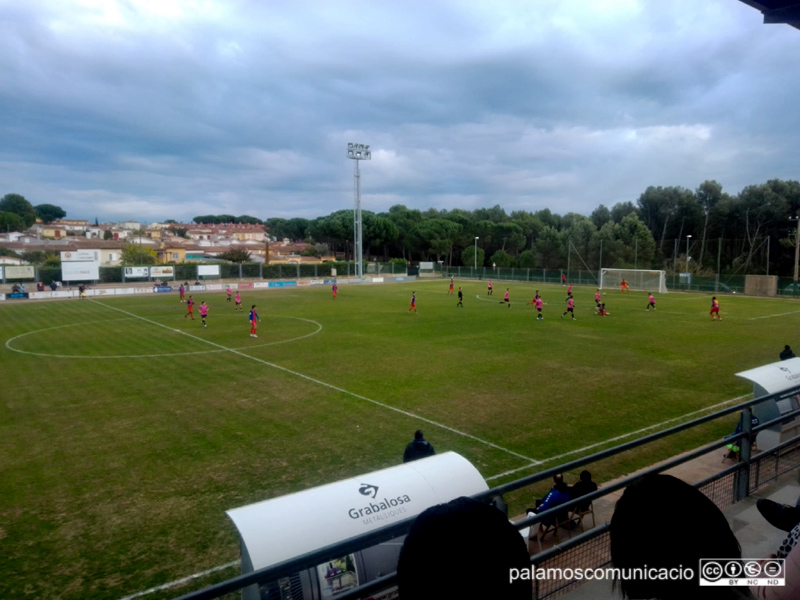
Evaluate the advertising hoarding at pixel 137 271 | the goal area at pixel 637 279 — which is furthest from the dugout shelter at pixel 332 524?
the advertising hoarding at pixel 137 271

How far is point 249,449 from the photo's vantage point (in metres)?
11.3

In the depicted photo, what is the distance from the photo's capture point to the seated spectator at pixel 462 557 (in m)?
1.55

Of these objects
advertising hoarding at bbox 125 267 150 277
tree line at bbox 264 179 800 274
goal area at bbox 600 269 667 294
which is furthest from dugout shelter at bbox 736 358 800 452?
advertising hoarding at bbox 125 267 150 277

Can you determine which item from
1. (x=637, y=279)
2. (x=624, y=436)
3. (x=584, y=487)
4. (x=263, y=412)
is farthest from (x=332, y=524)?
(x=637, y=279)

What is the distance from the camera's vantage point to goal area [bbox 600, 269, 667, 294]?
54041 millimetres

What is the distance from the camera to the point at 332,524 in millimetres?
5074

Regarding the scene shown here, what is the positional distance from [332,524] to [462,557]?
3854 millimetres

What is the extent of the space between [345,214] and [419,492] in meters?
105

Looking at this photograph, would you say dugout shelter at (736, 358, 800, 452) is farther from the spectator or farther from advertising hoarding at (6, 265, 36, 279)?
advertising hoarding at (6, 265, 36, 279)

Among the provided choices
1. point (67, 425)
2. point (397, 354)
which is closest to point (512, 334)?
point (397, 354)

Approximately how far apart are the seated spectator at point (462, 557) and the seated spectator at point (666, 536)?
0.37 m

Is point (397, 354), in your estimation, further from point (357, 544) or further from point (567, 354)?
point (357, 544)

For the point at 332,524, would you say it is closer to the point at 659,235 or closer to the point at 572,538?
the point at 572,538

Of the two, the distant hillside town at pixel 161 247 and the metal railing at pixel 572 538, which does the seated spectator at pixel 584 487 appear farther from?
the distant hillside town at pixel 161 247
